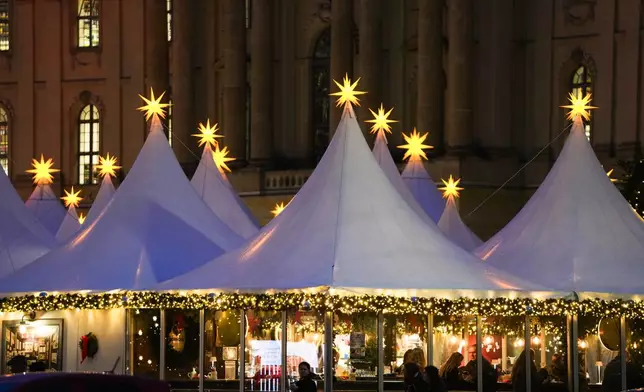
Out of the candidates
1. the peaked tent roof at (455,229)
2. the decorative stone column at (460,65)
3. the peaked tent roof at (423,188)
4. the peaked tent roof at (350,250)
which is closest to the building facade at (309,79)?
the decorative stone column at (460,65)

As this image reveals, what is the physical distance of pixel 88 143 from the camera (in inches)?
2926

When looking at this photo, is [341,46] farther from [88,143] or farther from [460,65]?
[88,143]

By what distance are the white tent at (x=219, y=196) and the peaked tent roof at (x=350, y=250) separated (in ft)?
36.8

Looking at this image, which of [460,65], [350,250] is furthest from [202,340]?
[460,65]

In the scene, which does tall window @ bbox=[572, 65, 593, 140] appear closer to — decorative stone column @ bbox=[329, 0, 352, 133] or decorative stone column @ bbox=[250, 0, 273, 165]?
decorative stone column @ bbox=[329, 0, 352, 133]

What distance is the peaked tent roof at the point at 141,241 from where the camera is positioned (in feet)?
122

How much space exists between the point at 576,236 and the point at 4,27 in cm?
4128

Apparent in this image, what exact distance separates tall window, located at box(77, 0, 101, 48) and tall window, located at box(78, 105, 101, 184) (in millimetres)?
2041

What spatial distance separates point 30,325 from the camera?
40.6 m

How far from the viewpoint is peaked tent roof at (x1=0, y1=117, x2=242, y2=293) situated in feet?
122

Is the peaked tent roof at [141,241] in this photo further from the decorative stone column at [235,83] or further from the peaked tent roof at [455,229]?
the decorative stone column at [235,83]

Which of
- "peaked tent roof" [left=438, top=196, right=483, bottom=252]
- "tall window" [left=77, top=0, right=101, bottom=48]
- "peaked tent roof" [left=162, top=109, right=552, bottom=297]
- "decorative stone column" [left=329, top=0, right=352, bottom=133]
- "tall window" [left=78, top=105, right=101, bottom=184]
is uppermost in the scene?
"tall window" [left=77, top=0, right=101, bottom=48]

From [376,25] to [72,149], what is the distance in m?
11.9

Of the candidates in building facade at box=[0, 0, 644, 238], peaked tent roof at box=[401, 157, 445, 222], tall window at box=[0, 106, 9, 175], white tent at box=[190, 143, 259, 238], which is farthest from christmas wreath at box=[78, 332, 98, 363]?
tall window at box=[0, 106, 9, 175]
